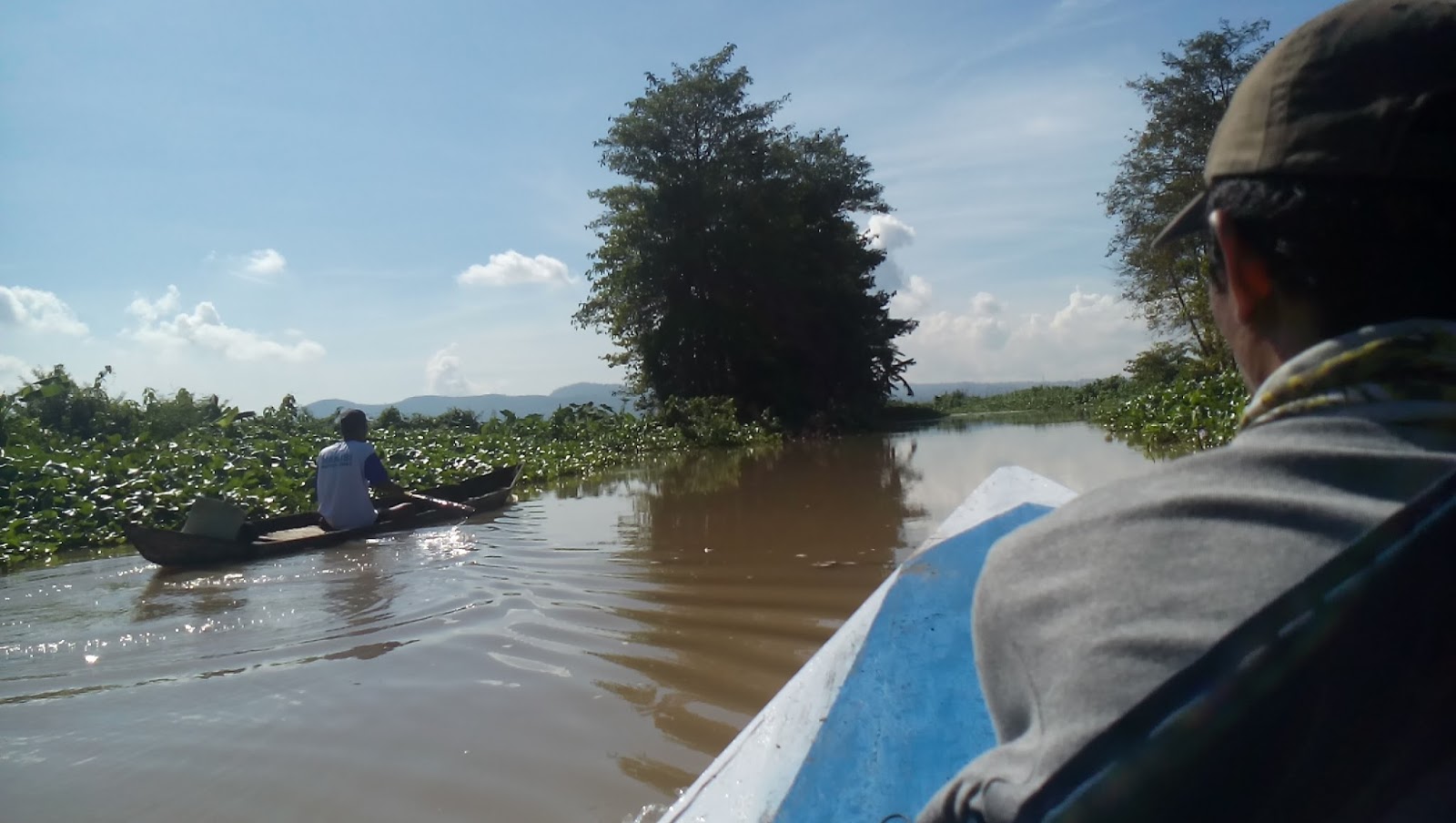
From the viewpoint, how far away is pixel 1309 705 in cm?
77

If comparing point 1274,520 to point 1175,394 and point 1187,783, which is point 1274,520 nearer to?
point 1187,783

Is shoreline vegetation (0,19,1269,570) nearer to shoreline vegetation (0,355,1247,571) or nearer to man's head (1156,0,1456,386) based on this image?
shoreline vegetation (0,355,1247,571)

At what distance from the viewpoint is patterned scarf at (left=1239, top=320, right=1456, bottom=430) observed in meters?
0.84

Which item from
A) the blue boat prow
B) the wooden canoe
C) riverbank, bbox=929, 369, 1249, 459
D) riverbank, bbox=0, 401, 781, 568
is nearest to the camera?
the blue boat prow

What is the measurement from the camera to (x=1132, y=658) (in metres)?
0.80

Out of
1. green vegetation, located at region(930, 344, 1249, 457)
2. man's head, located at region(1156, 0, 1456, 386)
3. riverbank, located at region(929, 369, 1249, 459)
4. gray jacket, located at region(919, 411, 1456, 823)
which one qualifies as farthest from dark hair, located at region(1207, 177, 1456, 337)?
riverbank, located at region(929, 369, 1249, 459)

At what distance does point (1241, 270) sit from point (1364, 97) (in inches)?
7.8

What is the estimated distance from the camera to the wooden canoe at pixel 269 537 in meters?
7.98

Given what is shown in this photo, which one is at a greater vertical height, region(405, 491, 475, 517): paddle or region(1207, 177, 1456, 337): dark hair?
region(1207, 177, 1456, 337): dark hair

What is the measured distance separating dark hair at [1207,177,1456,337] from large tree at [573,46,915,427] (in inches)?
938

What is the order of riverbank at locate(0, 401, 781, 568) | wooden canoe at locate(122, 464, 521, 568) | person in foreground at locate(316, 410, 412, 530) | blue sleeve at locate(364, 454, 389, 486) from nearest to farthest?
wooden canoe at locate(122, 464, 521, 568) < person in foreground at locate(316, 410, 412, 530) < blue sleeve at locate(364, 454, 389, 486) < riverbank at locate(0, 401, 781, 568)

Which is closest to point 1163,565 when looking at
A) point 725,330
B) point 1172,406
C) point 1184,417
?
point 1184,417

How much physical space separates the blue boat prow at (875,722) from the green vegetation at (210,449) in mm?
9741

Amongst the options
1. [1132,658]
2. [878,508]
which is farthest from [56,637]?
[1132,658]
